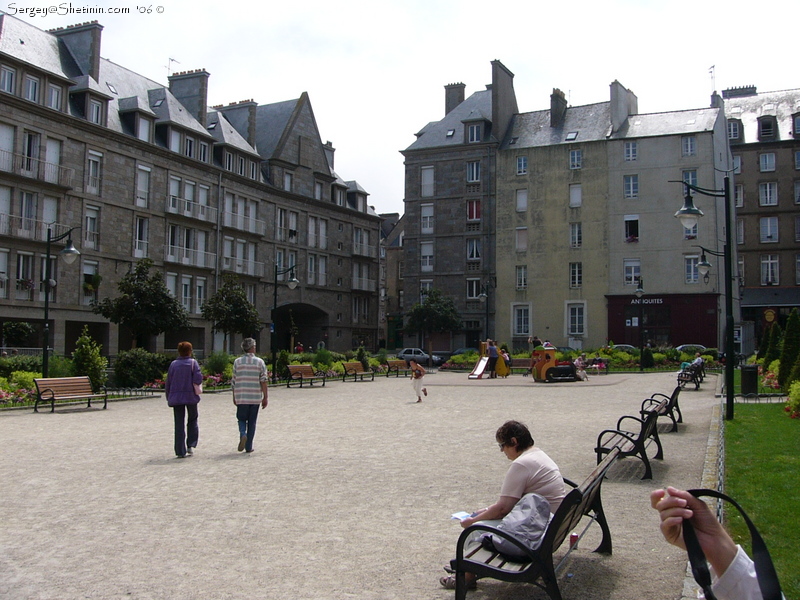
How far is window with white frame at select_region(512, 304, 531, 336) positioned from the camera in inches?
2170

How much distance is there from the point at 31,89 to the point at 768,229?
174ft

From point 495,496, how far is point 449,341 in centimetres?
5018

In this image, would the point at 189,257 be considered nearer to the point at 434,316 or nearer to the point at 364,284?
the point at 434,316

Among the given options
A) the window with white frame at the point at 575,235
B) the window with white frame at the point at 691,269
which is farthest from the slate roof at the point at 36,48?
the window with white frame at the point at 691,269

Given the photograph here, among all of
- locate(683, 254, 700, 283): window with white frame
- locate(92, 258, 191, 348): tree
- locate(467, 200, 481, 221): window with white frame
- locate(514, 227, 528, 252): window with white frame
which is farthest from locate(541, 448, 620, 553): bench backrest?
locate(467, 200, 481, 221): window with white frame

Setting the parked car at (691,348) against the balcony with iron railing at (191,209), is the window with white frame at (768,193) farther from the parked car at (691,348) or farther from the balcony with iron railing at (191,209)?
the balcony with iron railing at (191,209)

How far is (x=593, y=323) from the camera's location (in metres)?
52.9

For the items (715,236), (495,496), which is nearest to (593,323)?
(715,236)

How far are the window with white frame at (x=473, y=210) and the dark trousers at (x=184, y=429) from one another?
47.9 metres

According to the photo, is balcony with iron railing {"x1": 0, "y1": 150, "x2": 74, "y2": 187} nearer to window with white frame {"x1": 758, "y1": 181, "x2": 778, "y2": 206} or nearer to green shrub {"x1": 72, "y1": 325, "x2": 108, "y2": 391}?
green shrub {"x1": 72, "y1": 325, "x2": 108, "y2": 391}

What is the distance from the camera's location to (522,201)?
5591cm

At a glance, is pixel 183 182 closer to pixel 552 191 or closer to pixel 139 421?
pixel 552 191

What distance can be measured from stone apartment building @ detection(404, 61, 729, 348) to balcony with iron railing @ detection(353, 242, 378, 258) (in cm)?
435

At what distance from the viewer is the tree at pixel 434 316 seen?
5481cm
